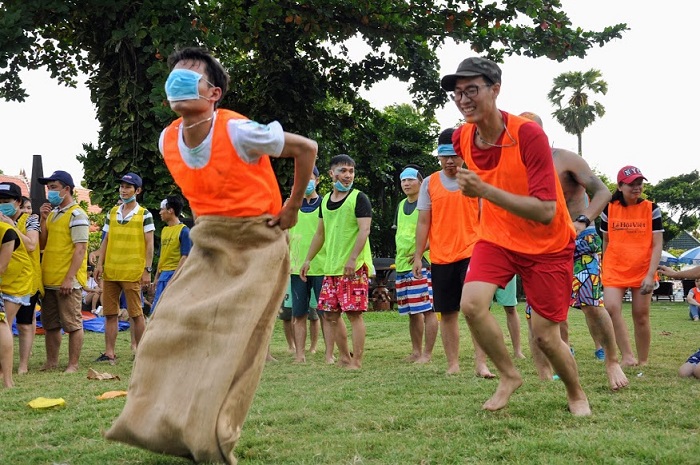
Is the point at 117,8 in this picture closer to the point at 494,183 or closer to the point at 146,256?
the point at 146,256

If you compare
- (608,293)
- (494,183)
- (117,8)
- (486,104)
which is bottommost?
(608,293)

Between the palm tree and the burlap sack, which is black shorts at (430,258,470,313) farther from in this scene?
the palm tree

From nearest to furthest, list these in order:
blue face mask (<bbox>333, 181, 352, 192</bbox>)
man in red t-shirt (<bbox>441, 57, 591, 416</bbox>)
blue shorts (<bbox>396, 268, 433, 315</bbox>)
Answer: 1. man in red t-shirt (<bbox>441, 57, 591, 416</bbox>)
2. blue face mask (<bbox>333, 181, 352, 192</bbox>)
3. blue shorts (<bbox>396, 268, 433, 315</bbox>)

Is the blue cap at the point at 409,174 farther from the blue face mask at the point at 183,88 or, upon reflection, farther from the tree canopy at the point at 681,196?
the tree canopy at the point at 681,196

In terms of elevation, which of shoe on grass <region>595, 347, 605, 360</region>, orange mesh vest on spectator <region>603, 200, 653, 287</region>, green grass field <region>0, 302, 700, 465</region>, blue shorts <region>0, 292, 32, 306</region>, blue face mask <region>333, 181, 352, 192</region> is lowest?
shoe on grass <region>595, 347, 605, 360</region>

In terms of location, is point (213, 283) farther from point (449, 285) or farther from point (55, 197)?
point (55, 197)

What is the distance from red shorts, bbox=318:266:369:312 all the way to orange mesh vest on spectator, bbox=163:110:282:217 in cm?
419

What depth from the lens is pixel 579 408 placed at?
5.20m

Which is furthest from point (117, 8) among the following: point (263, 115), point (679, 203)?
point (679, 203)

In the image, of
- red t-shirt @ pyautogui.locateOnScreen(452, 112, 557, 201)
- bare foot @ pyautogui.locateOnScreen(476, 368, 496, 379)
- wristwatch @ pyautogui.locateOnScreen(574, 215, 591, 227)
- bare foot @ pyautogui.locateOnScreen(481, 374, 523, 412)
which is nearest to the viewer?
red t-shirt @ pyautogui.locateOnScreen(452, 112, 557, 201)

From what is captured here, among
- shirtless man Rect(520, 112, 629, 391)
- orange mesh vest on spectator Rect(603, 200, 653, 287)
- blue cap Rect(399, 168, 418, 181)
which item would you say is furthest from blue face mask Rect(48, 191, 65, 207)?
orange mesh vest on spectator Rect(603, 200, 653, 287)

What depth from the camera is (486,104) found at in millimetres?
5047

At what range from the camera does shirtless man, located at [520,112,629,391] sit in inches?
240

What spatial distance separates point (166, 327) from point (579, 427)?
2402 millimetres
